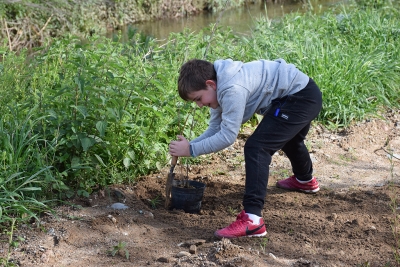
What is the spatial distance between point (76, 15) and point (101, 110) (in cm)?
842

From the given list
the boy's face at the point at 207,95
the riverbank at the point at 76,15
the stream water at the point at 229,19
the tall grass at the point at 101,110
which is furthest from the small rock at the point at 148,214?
the stream water at the point at 229,19

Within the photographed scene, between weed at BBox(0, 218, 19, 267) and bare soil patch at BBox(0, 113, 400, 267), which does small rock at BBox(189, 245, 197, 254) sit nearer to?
bare soil patch at BBox(0, 113, 400, 267)

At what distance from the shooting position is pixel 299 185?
4656 millimetres

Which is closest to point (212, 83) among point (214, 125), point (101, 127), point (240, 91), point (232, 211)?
point (240, 91)

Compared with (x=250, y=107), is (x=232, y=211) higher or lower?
lower

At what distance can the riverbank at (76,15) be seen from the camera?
10.6 metres

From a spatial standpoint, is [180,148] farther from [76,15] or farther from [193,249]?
[76,15]

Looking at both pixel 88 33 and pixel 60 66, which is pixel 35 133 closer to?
pixel 60 66

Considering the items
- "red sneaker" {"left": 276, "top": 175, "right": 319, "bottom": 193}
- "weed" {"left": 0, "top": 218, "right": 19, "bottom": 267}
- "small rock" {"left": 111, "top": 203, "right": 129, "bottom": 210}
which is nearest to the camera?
"weed" {"left": 0, "top": 218, "right": 19, "bottom": 267}

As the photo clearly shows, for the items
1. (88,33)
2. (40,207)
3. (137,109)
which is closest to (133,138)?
(137,109)

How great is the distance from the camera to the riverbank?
1064cm

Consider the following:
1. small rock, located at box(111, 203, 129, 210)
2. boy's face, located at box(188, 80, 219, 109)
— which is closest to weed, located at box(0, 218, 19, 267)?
small rock, located at box(111, 203, 129, 210)

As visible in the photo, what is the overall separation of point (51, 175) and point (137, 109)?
94cm

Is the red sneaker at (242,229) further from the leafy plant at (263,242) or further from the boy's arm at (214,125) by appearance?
the boy's arm at (214,125)
